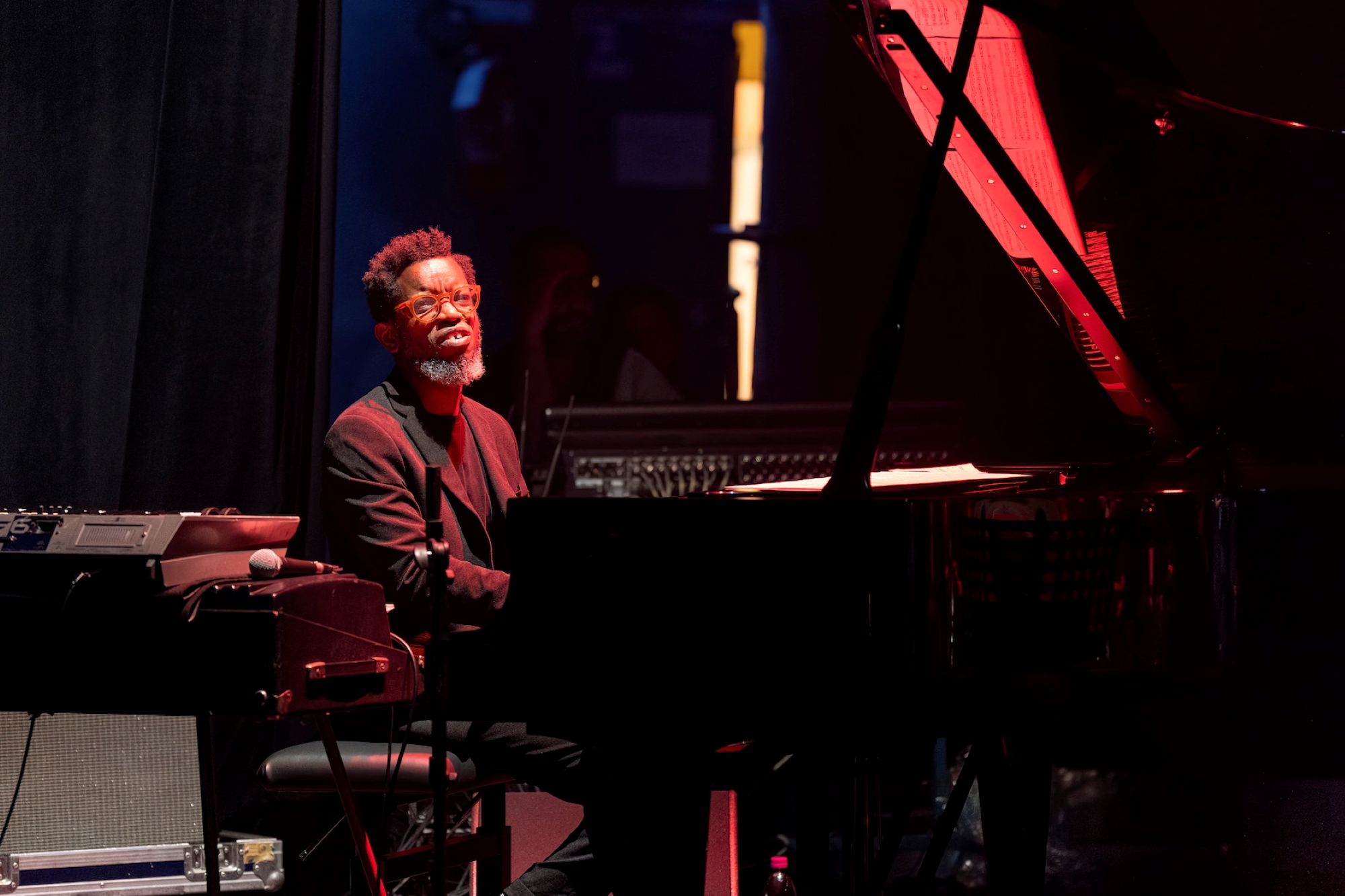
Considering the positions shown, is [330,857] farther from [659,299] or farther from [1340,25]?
[1340,25]

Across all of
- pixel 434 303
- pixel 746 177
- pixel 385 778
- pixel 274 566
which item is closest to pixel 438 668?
pixel 274 566

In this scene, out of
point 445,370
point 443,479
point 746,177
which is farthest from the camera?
point 746,177

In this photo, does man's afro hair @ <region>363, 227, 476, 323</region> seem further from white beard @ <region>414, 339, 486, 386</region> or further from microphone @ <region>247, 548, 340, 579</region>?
microphone @ <region>247, 548, 340, 579</region>

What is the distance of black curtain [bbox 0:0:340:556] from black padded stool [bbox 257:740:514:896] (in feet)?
3.41

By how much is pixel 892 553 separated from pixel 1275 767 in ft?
5.80

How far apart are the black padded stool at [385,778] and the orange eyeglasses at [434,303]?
928mm

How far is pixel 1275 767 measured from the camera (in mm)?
2744

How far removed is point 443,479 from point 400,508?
16 cm

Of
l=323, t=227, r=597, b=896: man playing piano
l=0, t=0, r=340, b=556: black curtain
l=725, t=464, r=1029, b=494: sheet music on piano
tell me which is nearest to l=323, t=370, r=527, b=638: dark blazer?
l=323, t=227, r=597, b=896: man playing piano

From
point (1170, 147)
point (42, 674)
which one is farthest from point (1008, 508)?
point (42, 674)

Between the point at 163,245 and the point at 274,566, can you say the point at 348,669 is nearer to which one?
the point at 274,566

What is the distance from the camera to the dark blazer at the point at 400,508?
6.90 feet

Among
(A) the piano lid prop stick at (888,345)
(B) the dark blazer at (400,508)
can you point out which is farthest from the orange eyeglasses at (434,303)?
(A) the piano lid prop stick at (888,345)

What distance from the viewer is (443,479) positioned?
2.35m
